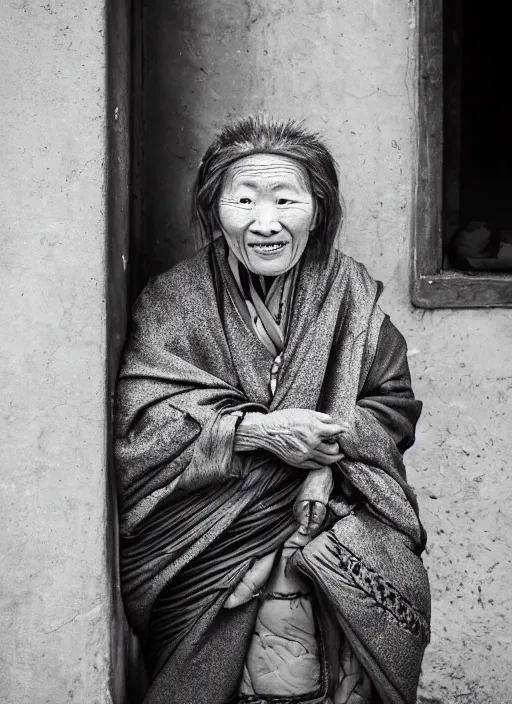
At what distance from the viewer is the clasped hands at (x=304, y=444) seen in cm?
272

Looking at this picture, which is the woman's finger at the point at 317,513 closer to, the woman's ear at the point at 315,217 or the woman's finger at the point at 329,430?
the woman's finger at the point at 329,430

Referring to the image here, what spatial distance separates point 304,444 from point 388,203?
1.13 metres

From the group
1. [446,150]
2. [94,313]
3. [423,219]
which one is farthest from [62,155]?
[446,150]

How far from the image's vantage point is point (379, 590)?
275 cm

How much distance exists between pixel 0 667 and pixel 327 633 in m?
0.88

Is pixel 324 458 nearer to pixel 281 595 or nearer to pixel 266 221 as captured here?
pixel 281 595

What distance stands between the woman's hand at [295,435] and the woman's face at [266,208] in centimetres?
42

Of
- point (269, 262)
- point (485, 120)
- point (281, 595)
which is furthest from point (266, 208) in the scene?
point (485, 120)

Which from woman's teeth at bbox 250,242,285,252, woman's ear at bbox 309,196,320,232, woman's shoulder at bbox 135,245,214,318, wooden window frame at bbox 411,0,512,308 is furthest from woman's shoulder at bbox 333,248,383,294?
wooden window frame at bbox 411,0,512,308

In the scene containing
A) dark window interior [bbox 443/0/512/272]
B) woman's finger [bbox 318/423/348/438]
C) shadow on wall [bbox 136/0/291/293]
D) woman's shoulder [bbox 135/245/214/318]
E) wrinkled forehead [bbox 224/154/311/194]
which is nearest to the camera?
woman's finger [bbox 318/423/348/438]

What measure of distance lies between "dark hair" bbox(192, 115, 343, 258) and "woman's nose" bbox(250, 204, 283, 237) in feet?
0.49

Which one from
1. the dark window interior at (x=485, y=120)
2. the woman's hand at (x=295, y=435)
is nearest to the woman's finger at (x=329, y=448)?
the woman's hand at (x=295, y=435)

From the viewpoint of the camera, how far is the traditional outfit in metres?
2.76

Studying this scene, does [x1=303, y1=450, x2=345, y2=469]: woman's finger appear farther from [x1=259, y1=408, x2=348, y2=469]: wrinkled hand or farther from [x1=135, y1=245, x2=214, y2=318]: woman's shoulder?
[x1=135, y1=245, x2=214, y2=318]: woman's shoulder
